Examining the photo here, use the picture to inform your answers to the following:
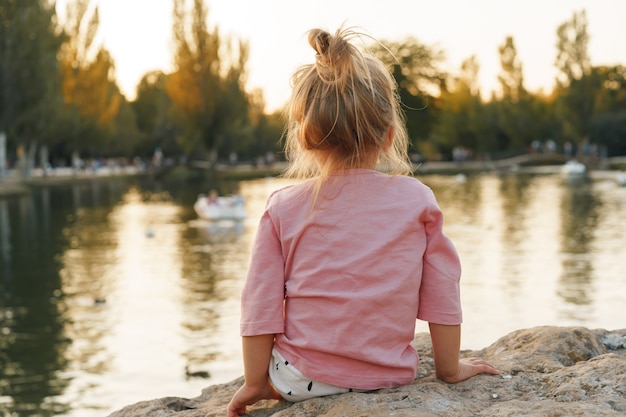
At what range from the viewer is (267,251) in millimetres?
2291

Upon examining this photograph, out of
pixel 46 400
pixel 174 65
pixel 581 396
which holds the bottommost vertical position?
pixel 46 400

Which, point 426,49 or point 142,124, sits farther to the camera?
point 142,124

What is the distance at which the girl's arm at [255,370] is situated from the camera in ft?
7.48

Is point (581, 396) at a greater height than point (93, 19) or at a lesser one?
lesser

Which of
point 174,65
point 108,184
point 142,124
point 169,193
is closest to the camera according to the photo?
point 169,193

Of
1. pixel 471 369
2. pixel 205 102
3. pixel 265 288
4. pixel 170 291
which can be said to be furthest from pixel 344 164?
pixel 205 102

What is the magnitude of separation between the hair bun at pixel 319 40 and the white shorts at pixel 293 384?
2.71ft

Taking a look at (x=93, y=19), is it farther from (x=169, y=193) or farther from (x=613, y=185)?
(x=613, y=185)

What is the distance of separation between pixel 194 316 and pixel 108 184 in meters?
38.5

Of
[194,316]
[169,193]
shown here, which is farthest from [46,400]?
[169,193]

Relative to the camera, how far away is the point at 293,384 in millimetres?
2279

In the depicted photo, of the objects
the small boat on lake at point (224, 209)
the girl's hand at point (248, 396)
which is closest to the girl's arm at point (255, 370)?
the girl's hand at point (248, 396)

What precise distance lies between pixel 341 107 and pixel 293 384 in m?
0.76

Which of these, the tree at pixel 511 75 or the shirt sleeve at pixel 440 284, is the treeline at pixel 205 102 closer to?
the tree at pixel 511 75
